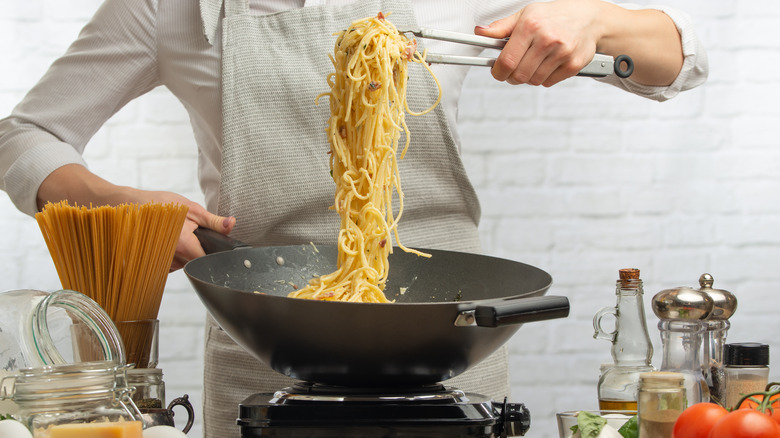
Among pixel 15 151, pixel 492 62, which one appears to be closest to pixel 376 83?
pixel 492 62

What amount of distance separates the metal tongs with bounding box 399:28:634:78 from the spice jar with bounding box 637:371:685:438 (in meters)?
0.55

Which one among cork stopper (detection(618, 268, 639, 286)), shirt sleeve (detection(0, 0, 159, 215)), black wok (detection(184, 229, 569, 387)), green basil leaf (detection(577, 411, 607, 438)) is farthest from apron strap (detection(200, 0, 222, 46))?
green basil leaf (detection(577, 411, 607, 438))

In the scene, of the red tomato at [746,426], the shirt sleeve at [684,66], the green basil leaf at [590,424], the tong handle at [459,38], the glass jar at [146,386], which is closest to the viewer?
the red tomato at [746,426]

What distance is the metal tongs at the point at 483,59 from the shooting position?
110 cm

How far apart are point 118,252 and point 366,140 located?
398 millimetres

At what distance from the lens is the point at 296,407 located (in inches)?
30.8

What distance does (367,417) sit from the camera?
0.77 meters

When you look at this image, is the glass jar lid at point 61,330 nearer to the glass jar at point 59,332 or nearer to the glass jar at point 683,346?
the glass jar at point 59,332

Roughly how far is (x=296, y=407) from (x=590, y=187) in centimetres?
169

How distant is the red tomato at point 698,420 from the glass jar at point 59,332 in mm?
574

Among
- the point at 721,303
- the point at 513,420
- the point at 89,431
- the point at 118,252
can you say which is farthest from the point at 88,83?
the point at 721,303

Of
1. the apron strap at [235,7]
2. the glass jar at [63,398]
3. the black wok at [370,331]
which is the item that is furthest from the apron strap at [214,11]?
the glass jar at [63,398]

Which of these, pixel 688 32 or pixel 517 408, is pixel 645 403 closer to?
pixel 517 408

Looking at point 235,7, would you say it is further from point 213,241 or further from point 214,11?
point 213,241
